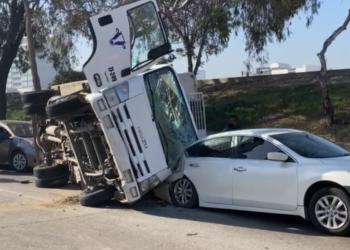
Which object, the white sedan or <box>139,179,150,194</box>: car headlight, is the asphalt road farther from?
<box>139,179,150,194</box>: car headlight

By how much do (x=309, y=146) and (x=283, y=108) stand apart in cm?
1070

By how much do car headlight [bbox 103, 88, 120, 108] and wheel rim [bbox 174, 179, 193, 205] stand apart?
1.82 meters

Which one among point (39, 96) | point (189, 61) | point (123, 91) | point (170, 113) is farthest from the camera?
point (189, 61)

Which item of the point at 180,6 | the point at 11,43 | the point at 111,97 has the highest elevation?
the point at 180,6

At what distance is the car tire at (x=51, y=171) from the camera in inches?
497

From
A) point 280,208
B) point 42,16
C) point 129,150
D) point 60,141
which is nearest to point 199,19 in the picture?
point 42,16

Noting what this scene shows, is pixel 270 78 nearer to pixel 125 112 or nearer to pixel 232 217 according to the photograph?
pixel 125 112

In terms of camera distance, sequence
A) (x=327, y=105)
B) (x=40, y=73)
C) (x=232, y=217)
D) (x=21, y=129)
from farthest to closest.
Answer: (x=40, y=73) < (x=21, y=129) < (x=327, y=105) < (x=232, y=217)

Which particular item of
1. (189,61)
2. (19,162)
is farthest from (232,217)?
(189,61)

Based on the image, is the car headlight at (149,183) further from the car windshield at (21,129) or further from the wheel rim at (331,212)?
the car windshield at (21,129)

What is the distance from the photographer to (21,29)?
97.5 feet

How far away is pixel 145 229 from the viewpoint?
8.70 m

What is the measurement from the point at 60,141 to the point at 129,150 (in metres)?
2.64

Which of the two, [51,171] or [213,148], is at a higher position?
[213,148]
